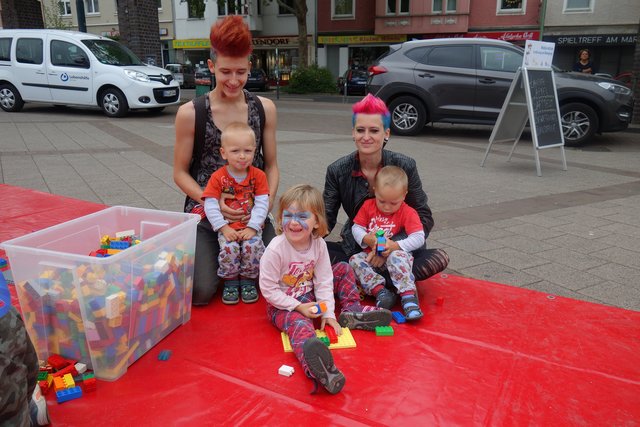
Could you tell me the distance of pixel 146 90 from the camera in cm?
1204

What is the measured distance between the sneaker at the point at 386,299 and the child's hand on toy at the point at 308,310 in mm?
461

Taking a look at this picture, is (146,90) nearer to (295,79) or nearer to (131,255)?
(131,255)

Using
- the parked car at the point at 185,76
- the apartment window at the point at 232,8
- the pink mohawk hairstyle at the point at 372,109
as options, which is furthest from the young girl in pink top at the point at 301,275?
the parked car at the point at 185,76

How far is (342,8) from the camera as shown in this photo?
30094 millimetres

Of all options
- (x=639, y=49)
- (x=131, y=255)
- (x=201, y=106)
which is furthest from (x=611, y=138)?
(x=131, y=255)

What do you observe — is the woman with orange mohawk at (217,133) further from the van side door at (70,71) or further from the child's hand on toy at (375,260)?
the van side door at (70,71)

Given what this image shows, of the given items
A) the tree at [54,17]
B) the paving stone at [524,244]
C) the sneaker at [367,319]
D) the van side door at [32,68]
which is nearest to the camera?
the sneaker at [367,319]

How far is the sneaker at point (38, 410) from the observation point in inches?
73.3

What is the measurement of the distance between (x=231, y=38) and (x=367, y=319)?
5.71 ft

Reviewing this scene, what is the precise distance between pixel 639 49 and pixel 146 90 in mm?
11478

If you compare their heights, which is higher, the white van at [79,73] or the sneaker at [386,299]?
the white van at [79,73]

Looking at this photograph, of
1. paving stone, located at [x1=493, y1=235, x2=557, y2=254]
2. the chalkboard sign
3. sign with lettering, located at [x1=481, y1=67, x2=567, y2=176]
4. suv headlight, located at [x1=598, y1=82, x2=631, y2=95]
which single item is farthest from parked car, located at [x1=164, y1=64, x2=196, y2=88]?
paving stone, located at [x1=493, y1=235, x2=557, y2=254]

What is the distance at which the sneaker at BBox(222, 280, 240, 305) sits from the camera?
2.98 metres

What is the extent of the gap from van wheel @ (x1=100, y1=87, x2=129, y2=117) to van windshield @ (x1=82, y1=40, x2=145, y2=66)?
2.22 feet
